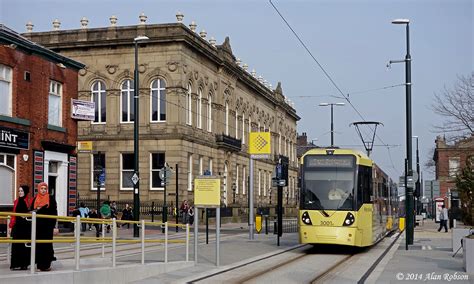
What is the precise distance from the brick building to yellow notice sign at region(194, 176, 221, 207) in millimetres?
12834

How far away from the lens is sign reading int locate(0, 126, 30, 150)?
29.4 meters

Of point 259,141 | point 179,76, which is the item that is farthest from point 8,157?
point 179,76

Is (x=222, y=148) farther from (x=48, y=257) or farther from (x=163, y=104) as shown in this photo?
(x=48, y=257)

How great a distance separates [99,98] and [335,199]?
3534 cm

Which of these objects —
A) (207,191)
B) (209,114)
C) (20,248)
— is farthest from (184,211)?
(20,248)

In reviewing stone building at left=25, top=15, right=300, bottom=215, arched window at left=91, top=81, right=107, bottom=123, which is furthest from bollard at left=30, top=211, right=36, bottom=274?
arched window at left=91, top=81, right=107, bottom=123

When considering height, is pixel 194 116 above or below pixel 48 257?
above

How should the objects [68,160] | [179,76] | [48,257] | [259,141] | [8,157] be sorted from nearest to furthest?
[48,257] < [8,157] < [259,141] < [68,160] < [179,76]

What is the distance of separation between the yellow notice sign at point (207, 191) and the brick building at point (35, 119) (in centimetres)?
1283

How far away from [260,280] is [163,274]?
2.37m

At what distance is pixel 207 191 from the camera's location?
19500mm

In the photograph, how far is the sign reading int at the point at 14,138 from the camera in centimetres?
2941

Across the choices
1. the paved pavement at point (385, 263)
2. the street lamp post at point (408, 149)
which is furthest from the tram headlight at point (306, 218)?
the street lamp post at point (408, 149)

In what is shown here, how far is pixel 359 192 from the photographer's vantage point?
78.8 feet
